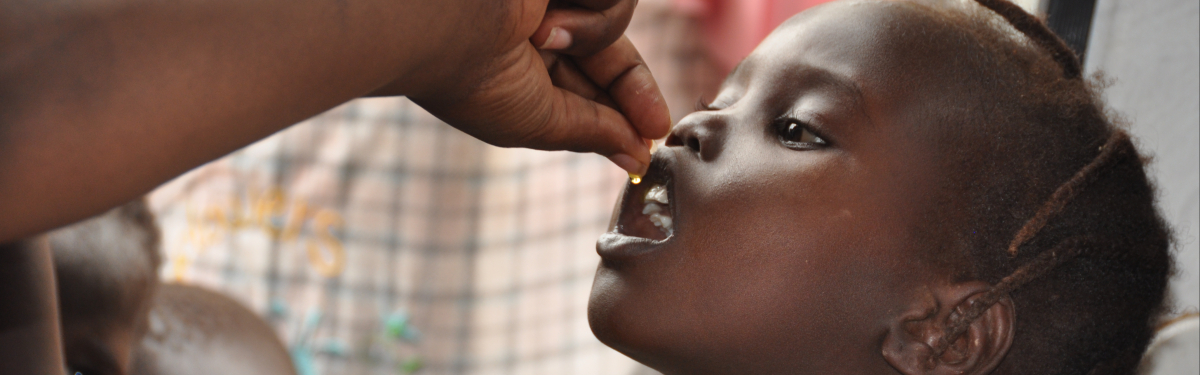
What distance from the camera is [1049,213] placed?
3.09 ft

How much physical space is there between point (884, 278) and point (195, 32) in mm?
716

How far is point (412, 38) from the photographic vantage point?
58 centimetres

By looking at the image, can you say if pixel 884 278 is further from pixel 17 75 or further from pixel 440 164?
pixel 440 164

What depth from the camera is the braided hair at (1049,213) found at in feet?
3.09

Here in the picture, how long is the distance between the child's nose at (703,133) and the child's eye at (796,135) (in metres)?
0.06

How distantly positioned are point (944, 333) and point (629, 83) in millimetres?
437

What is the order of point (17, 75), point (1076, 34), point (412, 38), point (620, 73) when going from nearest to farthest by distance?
point (17, 75)
point (412, 38)
point (620, 73)
point (1076, 34)

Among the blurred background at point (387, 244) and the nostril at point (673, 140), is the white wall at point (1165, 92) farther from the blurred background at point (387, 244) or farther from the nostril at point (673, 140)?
the blurred background at point (387, 244)

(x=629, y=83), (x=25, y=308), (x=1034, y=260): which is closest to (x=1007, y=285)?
(x=1034, y=260)

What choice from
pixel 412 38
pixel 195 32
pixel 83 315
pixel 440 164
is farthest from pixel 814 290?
pixel 440 164

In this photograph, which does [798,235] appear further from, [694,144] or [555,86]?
[555,86]

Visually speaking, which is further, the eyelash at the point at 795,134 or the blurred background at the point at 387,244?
the blurred background at the point at 387,244

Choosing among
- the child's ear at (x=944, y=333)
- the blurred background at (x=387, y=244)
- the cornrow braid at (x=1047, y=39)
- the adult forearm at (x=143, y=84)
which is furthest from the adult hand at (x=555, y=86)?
the blurred background at (x=387, y=244)

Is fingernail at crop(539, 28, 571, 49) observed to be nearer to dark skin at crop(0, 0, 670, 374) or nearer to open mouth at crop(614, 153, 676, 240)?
dark skin at crop(0, 0, 670, 374)
